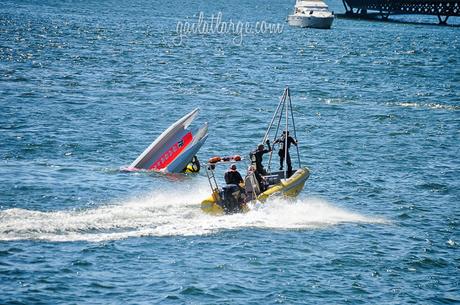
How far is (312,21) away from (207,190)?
98949 mm

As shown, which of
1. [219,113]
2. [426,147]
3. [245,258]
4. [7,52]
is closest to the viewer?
[245,258]

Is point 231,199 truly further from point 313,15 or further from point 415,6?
point 415,6

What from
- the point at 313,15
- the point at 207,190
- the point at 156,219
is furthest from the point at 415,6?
the point at 156,219

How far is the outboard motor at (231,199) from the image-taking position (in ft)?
92.8

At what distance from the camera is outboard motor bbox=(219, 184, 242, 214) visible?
28.3 meters

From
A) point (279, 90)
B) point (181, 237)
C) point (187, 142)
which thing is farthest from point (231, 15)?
point (181, 237)

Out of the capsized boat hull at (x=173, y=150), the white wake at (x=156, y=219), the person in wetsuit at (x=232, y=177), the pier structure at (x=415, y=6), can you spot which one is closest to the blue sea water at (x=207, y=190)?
the white wake at (x=156, y=219)

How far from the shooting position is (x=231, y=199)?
28297 millimetres

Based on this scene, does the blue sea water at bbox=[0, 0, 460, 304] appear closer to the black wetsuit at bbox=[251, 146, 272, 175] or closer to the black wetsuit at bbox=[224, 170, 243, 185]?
the black wetsuit at bbox=[224, 170, 243, 185]

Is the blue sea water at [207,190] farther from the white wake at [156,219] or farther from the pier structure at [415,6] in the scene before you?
the pier structure at [415,6]

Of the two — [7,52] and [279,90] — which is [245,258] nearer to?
[279,90]

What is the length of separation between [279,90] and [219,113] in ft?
39.1

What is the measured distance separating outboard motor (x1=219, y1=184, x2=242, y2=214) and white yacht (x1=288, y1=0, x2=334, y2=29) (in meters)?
101

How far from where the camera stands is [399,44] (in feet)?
352
